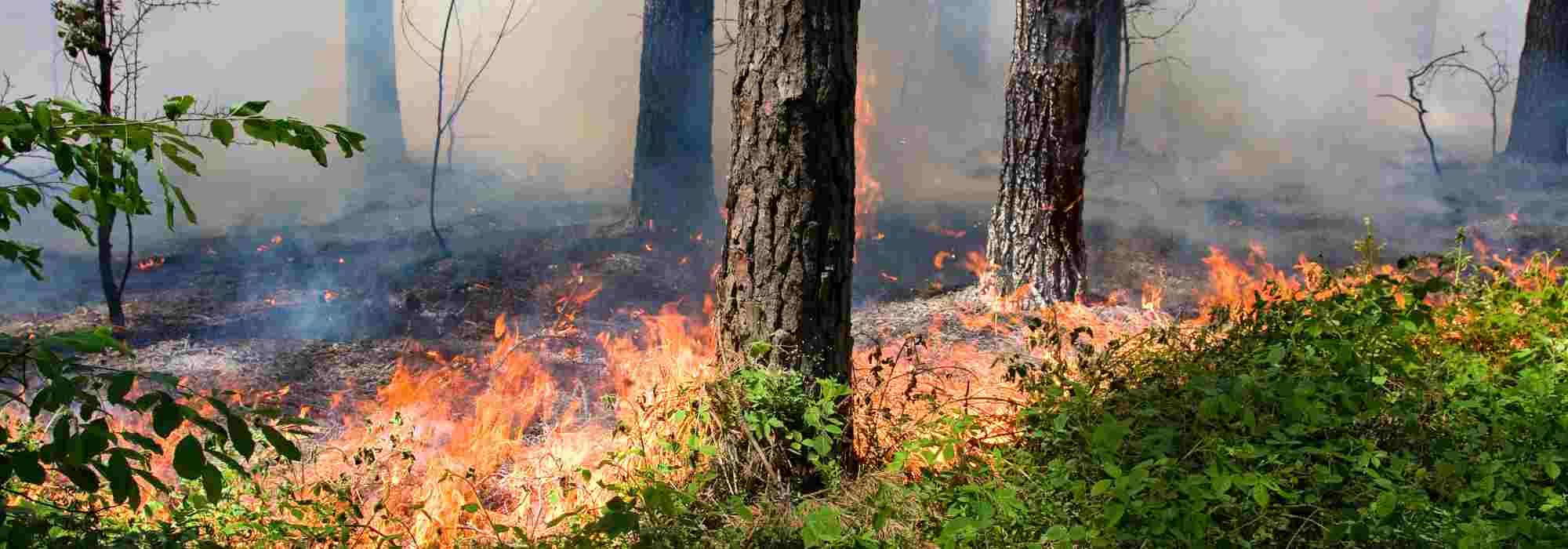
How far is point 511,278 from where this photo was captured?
8.55 m

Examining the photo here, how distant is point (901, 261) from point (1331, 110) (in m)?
13.7

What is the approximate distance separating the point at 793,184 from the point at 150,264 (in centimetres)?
741

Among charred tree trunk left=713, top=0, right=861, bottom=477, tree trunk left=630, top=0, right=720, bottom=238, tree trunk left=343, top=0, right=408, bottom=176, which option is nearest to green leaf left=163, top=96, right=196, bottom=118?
charred tree trunk left=713, top=0, right=861, bottom=477

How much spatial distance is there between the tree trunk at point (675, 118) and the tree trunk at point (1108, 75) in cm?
525

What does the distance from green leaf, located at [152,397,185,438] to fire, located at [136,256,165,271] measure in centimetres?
799

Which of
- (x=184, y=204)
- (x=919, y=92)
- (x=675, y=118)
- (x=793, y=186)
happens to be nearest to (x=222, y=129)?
Answer: (x=184, y=204)

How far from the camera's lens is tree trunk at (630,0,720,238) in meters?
9.40

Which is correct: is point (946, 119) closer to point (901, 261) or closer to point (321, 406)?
point (901, 261)

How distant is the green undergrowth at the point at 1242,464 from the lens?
3074mm

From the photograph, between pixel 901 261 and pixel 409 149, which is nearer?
pixel 901 261

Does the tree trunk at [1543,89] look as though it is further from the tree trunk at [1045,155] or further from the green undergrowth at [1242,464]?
the green undergrowth at [1242,464]

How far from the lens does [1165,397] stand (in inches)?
161

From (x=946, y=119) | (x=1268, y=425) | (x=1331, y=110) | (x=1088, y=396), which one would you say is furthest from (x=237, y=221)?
(x=1331, y=110)

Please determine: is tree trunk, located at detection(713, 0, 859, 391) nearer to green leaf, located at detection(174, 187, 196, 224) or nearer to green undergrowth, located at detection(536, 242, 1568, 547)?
green undergrowth, located at detection(536, 242, 1568, 547)
